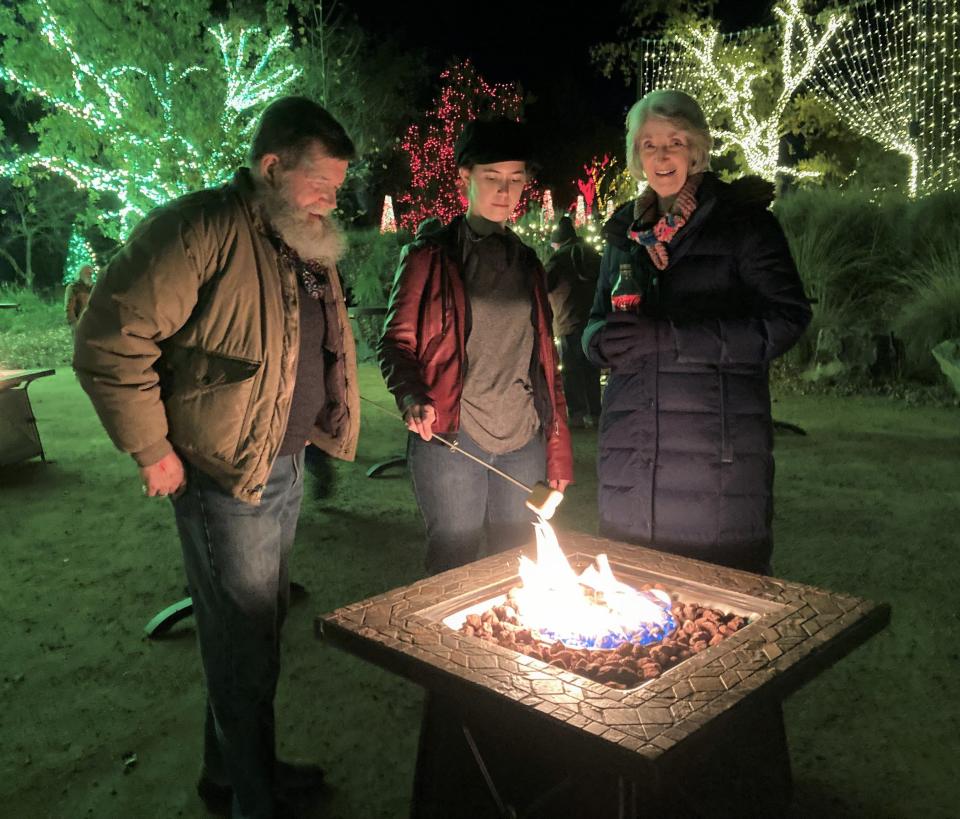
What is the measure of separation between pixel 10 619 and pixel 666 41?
17.8m

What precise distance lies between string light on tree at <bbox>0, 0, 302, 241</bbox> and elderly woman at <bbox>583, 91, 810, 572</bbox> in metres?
14.9

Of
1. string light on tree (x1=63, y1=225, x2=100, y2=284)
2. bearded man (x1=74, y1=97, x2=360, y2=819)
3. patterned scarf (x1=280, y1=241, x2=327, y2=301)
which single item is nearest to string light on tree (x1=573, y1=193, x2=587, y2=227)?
patterned scarf (x1=280, y1=241, x2=327, y2=301)

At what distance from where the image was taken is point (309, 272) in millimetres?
2223

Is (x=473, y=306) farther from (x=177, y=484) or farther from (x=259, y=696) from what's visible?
(x=259, y=696)

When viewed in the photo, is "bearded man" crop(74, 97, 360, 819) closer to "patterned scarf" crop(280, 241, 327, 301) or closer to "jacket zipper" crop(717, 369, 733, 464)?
"patterned scarf" crop(280, 241, 327, 301)

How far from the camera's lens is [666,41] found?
58.5ft

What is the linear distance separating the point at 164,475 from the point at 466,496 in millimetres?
1060

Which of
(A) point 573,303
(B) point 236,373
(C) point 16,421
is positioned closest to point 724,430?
(B) point 236,373

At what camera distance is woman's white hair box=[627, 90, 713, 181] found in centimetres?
238

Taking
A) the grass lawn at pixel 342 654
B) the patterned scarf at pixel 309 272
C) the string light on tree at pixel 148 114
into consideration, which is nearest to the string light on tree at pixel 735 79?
the string light on tree at pixel 148 114

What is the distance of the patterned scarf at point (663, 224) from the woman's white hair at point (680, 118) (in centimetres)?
6

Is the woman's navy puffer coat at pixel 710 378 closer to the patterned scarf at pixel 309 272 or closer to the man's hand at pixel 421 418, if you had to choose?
the man's hand at pixel 421 418

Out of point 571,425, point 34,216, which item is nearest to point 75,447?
point 571,425

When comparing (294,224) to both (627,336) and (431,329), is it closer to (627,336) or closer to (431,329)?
(431,329)
